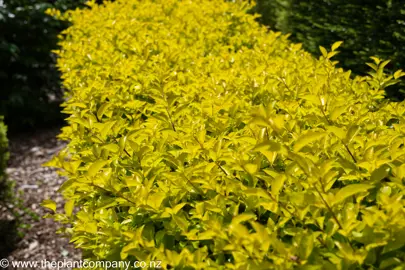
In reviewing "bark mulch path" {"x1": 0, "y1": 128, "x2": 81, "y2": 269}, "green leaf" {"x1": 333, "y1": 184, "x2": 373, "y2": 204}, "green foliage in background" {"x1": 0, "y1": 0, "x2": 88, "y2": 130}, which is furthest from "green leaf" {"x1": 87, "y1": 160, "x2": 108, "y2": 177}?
"green foliage in background" {"x1": 0, "y1": 0, "x2": 88, "y2": 130}

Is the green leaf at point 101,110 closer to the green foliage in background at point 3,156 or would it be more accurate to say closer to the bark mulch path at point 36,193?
the bark mulch path at point 36,193

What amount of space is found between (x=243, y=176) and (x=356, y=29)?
11.0ft

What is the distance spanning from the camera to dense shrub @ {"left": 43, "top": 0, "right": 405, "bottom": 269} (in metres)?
1.34

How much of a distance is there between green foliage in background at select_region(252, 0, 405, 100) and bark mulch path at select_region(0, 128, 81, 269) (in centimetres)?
326

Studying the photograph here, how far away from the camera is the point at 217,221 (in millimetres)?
1454

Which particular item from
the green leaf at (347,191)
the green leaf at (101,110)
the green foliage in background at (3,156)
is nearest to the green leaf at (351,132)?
the green leaf at (347,191)

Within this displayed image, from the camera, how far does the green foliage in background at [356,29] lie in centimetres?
393

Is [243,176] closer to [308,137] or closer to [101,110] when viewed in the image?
[308,137]

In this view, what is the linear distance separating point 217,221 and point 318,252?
13.2 inches

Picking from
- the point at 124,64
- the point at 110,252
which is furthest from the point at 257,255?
the point at 124,64

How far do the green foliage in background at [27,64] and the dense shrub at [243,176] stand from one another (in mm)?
5047

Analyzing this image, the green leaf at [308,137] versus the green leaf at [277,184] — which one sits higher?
the green leaf at [308,137]

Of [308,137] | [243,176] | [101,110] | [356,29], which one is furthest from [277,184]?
[356,29]

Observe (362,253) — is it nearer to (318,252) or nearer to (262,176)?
(318,252)
